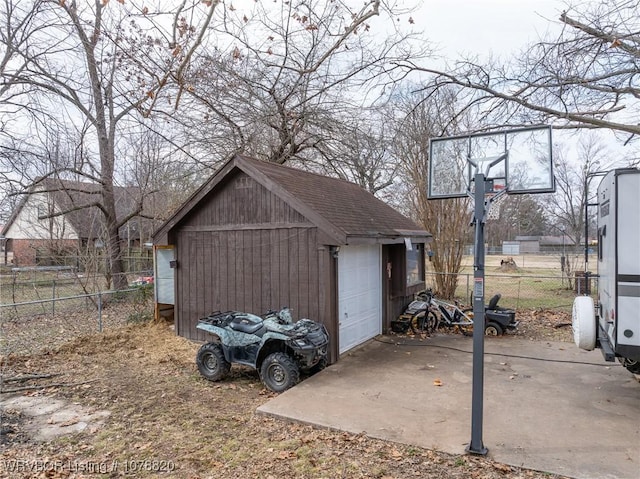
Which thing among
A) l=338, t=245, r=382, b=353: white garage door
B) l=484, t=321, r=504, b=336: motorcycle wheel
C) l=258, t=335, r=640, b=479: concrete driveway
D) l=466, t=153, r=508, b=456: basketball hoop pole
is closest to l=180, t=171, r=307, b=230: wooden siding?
l=338, t=245, r=382, b=353: white garage door

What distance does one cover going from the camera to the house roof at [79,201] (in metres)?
13.6

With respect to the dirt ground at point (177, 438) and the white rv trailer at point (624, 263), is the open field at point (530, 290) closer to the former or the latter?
the white rv trailer at point (624, 263)

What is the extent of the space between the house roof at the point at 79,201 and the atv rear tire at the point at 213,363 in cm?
894

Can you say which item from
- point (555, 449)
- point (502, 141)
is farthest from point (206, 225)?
point (555, 449)

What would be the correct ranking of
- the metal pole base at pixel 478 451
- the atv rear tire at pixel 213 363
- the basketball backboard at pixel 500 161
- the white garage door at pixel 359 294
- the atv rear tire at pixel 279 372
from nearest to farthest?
the metal pole base at pixel 478 451, the basketball backboard at pixel 500 161, the atv rear tire at pixel 279 372, the atv rear tire at pixel 213 363, the white garage door at pixel 359 294

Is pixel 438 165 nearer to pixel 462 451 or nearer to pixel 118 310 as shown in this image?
pixel 462 451

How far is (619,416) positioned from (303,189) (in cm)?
581

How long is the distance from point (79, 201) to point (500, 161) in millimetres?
15620

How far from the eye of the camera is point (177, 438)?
4.68m

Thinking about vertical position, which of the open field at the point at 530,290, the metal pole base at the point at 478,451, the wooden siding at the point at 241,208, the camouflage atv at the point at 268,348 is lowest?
the open field at the point at 530,290

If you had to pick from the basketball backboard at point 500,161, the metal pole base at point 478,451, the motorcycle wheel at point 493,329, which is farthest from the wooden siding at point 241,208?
the motorcycle wheel at point 493,329

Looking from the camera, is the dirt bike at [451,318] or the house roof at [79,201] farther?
the house roof at [79,201]

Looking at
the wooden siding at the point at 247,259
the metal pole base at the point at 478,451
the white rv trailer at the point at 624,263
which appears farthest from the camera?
the wooden siding at the point at 247,259

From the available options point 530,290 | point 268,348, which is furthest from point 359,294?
point 530,290
